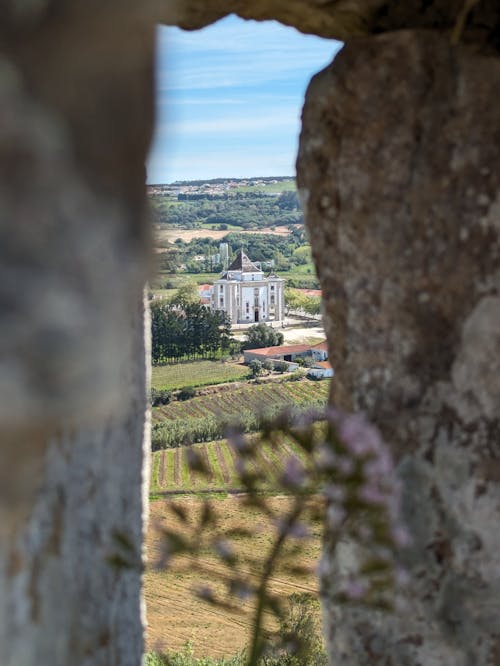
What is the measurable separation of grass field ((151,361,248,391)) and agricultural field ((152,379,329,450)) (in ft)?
5.93

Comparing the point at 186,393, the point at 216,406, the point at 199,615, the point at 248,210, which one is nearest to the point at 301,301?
the point at 186,393

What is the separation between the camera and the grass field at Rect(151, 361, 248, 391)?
126 ft

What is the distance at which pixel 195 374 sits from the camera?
133ft

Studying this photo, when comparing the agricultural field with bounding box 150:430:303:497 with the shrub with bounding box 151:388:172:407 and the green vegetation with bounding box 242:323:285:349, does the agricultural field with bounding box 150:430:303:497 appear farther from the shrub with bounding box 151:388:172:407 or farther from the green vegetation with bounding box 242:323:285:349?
the green vegetation with bounding box 242:323:285:349

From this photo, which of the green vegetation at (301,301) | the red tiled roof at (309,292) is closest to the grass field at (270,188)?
the red tiled roof at (309,292)

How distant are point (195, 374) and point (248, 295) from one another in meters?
14.8

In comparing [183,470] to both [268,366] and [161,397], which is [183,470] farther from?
[268,366]

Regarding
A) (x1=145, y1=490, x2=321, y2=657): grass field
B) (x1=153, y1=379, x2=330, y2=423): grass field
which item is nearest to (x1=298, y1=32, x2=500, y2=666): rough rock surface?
(x1=145, y1=490, x2=321, y2=657): grass field

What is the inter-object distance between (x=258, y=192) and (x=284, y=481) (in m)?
97.6

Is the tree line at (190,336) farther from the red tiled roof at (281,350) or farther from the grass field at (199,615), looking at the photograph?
the grass field at (199,615)

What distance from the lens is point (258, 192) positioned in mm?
97812

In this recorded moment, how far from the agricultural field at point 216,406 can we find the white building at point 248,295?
15.8 m

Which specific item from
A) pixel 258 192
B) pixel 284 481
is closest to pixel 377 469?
pixel 284 481

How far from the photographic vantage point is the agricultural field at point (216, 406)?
1153 inches
